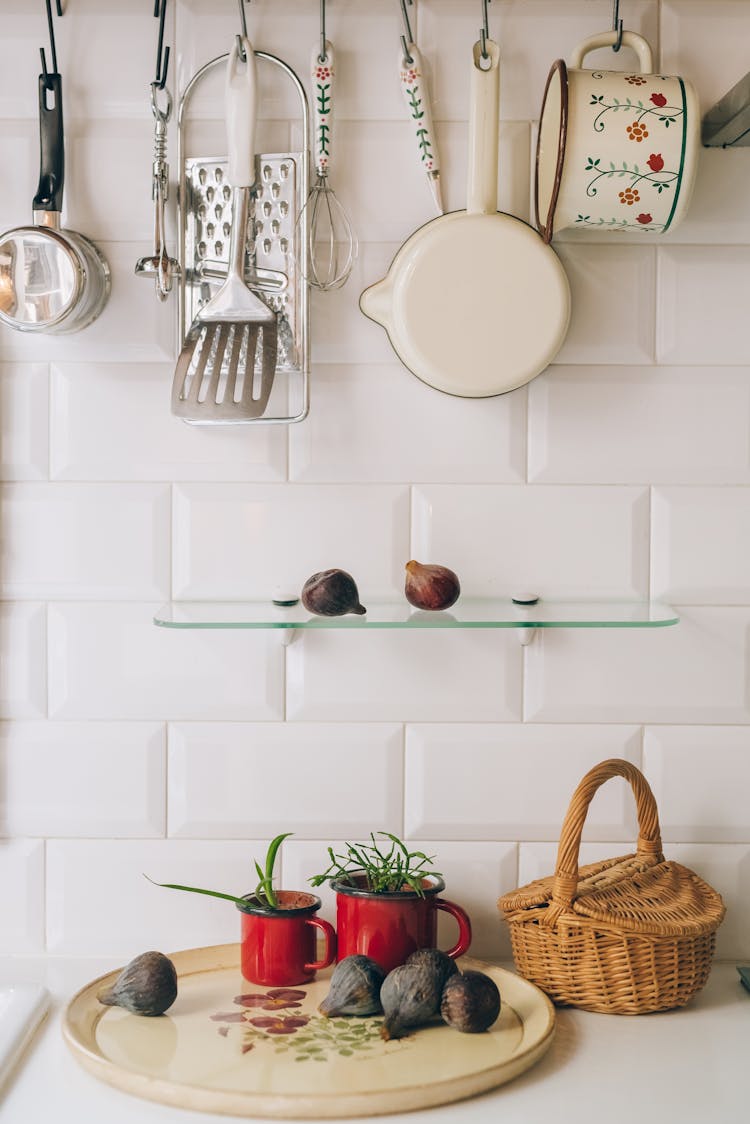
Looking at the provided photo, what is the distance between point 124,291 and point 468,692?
0.60 metres

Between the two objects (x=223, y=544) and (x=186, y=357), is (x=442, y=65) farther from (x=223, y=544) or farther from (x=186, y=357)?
(x=223, y=544)

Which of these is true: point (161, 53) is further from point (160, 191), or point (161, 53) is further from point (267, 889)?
point (267, 889)

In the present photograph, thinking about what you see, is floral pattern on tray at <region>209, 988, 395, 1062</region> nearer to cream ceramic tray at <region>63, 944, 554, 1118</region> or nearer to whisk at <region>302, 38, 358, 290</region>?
cream ceramic tray at <region>63, 944, 554, 1118</region>

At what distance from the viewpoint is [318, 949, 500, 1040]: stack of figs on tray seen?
3.18 feet

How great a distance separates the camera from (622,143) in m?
1.07

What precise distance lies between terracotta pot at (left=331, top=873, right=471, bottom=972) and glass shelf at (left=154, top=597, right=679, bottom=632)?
0.27 metres

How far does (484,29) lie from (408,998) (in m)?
0.99

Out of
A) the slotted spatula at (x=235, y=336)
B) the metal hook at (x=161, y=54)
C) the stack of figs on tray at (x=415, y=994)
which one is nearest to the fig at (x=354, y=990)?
the stack of figs on tray at (x=415, y=994)

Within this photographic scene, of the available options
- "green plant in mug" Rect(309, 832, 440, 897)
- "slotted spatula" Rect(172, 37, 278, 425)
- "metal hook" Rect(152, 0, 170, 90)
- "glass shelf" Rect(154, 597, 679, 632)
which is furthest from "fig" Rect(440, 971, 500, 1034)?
"metal hook" Rect(152, 0, 170, 90)

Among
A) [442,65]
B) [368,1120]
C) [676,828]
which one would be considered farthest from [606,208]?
[368,1120]

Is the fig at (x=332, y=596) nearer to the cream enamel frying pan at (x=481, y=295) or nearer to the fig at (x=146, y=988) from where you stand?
the cream enamel frying pan at (x=481, y=295)

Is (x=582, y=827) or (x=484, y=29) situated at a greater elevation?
(x=484, y=29)

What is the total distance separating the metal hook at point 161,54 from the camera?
1.14 meters

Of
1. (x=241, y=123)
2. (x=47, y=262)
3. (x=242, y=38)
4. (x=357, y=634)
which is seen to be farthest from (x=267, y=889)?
(x=242, y=38)
